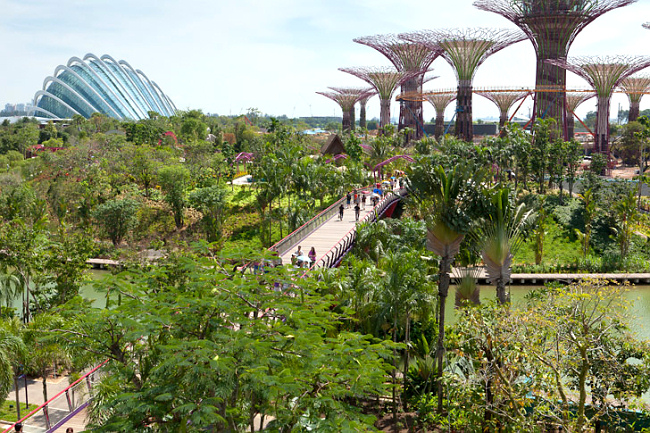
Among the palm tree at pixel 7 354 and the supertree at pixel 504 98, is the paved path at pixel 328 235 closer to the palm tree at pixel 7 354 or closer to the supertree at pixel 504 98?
the palm tree at pixel 7 354

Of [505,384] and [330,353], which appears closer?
[330,353]

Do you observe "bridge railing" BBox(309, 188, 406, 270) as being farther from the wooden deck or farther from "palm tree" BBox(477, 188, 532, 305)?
"palm tree" BBox(477, 188, 532, 305)

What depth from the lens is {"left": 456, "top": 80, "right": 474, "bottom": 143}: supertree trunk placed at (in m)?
59.7

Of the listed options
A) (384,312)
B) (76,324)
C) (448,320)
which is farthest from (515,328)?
(448,320)

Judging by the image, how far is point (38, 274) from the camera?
18297 mm

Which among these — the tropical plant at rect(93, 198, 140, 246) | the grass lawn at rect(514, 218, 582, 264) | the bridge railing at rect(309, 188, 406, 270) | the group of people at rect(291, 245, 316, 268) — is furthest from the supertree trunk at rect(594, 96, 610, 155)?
the group of people at rect(291, 245, 316, 268)

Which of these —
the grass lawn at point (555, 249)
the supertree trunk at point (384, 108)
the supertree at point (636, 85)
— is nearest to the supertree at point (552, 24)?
the supertree at point (636, 85)

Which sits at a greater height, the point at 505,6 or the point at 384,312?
the point at 505,6

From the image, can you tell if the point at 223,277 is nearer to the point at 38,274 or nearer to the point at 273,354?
the point at 273,354

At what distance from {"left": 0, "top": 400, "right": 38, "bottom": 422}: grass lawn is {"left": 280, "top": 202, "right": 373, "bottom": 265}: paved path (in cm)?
952

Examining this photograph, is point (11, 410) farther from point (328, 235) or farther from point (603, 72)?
point (603, 72)

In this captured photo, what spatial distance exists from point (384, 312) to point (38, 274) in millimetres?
10937

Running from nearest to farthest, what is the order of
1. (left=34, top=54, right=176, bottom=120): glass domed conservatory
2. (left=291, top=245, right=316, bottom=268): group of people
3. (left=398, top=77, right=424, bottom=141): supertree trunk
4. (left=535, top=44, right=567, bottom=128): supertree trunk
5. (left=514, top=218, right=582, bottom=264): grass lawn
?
1. (left=291, top=245, right=316, bottom=268): group of people
2. (left=514, top=218, right=582, bottom=264): grass lawn
3. (left=535, top=44, right=567, bottom=128): supertree trunk
4. (left=398, top=77, right=424, bottom=141): supertree trunk
5. (left=34, top=54, right=176, bottom=120): glass domed conservatory

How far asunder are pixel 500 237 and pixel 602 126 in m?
53.2
